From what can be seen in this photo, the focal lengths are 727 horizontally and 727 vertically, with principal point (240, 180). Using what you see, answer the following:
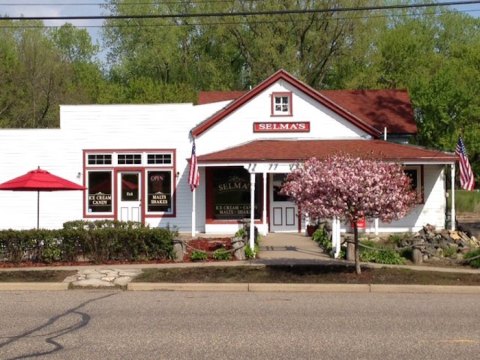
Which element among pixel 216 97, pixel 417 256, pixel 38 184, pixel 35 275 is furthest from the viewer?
pixel 216 97

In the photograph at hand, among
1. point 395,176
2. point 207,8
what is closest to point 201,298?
point 395,176

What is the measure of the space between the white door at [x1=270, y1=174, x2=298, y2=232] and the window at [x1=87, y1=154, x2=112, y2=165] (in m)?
6.26

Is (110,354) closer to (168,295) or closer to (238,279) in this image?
(168,295)

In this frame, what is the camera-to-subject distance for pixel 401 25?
194 ft

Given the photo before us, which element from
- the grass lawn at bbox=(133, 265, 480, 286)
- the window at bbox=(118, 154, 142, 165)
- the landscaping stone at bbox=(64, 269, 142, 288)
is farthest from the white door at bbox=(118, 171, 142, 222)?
the grass lawn at bbox=(133, 265, 480, 286)

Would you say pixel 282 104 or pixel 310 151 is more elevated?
pixel 282 104

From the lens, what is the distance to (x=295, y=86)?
28094mm

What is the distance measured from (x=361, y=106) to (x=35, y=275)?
20.3 meters

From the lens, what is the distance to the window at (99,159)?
91.1 ft

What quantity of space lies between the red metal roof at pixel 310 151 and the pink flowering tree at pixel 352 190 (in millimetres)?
7972

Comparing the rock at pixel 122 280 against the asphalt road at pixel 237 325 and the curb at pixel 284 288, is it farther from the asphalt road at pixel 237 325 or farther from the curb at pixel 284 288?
the asphalt road at pixel 237 325

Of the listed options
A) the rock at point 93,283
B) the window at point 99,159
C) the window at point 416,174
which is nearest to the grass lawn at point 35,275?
the rock at point 93,283

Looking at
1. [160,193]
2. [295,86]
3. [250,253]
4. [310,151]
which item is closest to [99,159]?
[160,193]

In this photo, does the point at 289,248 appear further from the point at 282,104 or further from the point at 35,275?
the point at 35,275
